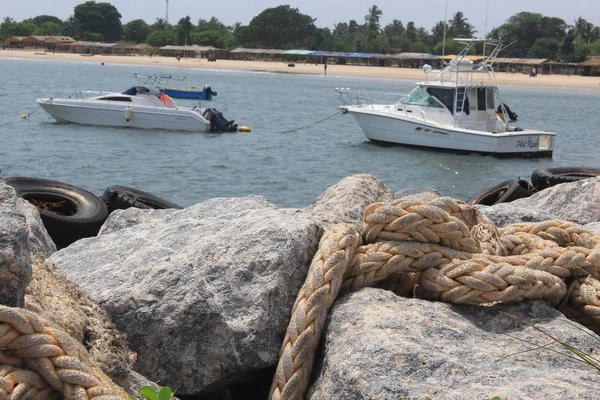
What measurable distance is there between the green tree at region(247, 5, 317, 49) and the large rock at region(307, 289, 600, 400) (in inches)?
7170

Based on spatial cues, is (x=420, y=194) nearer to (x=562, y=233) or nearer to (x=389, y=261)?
(x=562, y=233)

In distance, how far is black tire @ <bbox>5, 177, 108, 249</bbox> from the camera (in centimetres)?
801

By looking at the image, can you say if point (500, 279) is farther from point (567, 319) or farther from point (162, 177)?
point (162, 177)

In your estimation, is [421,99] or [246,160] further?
[421,99]

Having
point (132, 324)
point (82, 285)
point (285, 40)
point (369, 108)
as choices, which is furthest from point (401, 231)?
point (285, 40)

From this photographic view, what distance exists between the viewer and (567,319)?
3889 millimetres

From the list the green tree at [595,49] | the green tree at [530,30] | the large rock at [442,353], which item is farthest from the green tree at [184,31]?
the large rock at [442,353]

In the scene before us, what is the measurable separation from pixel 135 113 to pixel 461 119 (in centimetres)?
1509

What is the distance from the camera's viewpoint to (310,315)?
12.1ft

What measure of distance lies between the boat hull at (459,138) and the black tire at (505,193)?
2046 cm

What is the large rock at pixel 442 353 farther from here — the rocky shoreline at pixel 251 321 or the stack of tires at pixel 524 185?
the stack of tires at pixel 524 185

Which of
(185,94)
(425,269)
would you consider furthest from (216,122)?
(425,269)

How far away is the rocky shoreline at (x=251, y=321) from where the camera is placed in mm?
3176

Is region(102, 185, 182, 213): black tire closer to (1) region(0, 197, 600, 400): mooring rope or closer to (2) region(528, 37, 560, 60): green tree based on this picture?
(1) region(0, 197, 600, 400): mooring rope
